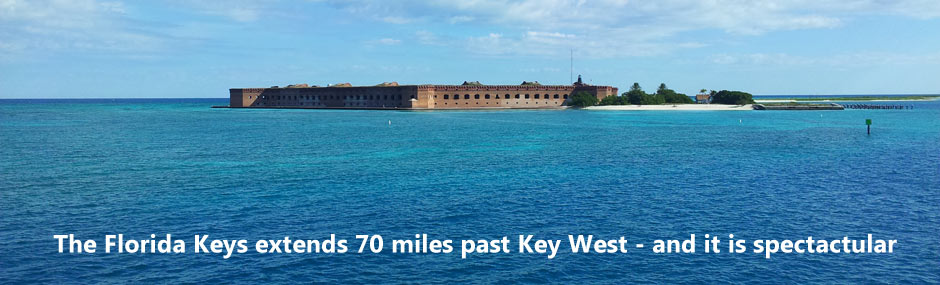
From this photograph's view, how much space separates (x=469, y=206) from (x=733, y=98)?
162469mm

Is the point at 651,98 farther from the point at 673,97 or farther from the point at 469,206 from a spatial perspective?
the point at 469,206

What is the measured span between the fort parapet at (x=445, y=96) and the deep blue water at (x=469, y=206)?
101 m

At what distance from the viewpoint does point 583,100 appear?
16500 cm

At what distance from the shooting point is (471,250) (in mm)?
21547

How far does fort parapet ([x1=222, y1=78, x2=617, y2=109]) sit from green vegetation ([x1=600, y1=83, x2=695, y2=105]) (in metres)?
3.12

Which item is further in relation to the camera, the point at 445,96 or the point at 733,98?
the point at 733,98

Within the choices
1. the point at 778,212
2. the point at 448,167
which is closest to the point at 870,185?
the point at 778,212

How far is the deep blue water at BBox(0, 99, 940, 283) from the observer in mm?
19531

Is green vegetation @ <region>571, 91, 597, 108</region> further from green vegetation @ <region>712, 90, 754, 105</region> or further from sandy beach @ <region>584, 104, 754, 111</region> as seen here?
green vegetation @ <region>712, 90, 754, 105</region>

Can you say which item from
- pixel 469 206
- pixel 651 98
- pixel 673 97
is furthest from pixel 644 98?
pixel 469 206

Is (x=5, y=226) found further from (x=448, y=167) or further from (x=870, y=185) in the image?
(x=870, y=185)

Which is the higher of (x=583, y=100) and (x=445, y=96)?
(x=445, y=96)

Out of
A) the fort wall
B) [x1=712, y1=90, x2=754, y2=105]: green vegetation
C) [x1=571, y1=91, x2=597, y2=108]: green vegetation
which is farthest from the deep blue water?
[x1=712, y1=90, x2=754, y2=105]: green vegetation

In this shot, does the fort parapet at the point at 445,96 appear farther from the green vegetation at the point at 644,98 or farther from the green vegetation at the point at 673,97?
the green vegetation at the point at 673,97
